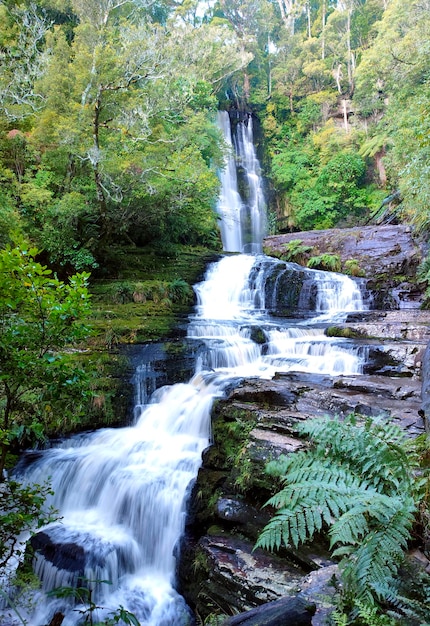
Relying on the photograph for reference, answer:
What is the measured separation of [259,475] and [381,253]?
40.7 feet

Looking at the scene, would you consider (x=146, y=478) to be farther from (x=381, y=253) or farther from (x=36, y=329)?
(x=381, y=253)

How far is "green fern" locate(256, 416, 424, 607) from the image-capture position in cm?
202

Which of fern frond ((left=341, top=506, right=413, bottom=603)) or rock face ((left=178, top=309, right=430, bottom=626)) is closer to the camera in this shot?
fern frond ((left=341, top=506, right=413, bottom=603))

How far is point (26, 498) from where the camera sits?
3053 millimetres

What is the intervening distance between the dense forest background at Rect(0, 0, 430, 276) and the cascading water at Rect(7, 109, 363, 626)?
3.80m

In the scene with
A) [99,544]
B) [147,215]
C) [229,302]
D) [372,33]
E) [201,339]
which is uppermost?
[372,33]

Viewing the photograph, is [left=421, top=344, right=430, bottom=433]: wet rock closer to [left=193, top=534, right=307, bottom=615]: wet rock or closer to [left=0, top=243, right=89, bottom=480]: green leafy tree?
[left=193, top=534, right=307, bottom=615]: wet rock

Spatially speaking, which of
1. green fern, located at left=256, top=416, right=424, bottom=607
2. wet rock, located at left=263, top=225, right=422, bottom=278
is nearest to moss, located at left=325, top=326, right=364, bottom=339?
wet rock, located at left=263, top=225, right=422, bottom=278

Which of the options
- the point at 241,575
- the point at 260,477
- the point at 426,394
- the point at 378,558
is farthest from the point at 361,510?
the point at 426,394

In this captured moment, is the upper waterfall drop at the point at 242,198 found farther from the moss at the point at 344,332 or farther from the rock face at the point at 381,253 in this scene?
the moss at the point at 344,332

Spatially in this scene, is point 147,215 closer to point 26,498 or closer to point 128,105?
point 128,105

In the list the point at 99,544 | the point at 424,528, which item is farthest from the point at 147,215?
the point at 424,528

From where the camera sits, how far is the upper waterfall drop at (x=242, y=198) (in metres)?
23.7

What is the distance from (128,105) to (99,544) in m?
11.9
